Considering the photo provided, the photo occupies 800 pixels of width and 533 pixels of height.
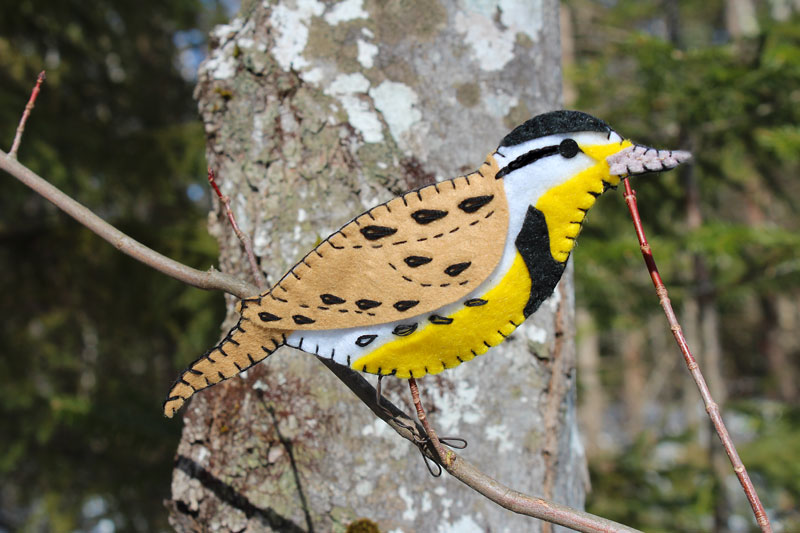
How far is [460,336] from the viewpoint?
76 cm

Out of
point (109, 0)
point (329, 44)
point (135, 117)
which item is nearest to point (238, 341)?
point (329, 44)

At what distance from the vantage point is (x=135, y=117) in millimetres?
4355

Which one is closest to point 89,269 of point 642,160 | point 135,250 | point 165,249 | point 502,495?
point 165,249

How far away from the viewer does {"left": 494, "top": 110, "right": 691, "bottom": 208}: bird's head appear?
0.71m

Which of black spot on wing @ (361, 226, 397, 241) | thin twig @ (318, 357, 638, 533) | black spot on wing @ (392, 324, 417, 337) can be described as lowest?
thin twig @ (318, 357, 638, 533)

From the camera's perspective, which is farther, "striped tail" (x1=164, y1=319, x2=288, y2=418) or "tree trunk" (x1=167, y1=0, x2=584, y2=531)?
"tree trunk" (x1=167, y1=0, x2=584, y2=531)

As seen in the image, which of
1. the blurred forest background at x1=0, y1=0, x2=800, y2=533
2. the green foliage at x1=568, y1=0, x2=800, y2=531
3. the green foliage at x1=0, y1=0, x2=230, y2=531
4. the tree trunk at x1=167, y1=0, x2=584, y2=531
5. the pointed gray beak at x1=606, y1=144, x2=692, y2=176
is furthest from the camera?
the green foliage at x1=0, y1=0, x2=230, y2=531

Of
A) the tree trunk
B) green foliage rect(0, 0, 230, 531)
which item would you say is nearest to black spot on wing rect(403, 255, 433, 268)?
the tree trunk

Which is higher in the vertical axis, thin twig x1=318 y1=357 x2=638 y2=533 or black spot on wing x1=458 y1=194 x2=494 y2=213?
black spot on wing x1=458 y1=194 x2=494 y2=213

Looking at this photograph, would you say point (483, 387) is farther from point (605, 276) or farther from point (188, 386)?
point (605, 276)

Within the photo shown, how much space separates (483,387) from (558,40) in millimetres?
804

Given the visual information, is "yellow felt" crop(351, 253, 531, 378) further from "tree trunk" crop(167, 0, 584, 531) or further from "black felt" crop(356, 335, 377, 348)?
"tree trunk" crop(167, 0, 584, 531)

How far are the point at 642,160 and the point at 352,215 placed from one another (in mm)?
609

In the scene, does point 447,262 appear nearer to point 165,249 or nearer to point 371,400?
point 371,400
